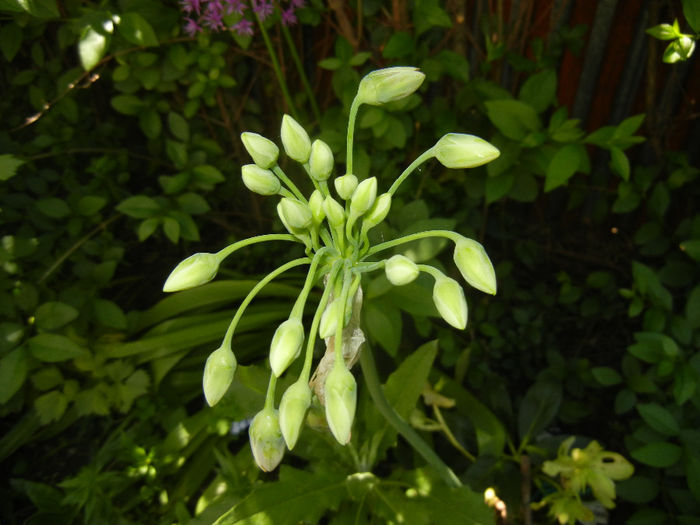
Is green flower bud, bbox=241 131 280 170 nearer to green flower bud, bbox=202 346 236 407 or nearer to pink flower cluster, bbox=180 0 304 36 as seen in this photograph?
green flower bud, bbox=202 346 236 407

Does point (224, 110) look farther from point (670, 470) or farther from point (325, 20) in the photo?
point (670, 470)

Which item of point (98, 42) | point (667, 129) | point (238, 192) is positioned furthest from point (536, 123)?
point (238, 192)

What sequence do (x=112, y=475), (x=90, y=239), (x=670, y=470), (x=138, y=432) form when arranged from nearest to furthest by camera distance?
(x=670, y=470) < (x=112, y=475) < (x=138, y=432) < (x=90, y=239)

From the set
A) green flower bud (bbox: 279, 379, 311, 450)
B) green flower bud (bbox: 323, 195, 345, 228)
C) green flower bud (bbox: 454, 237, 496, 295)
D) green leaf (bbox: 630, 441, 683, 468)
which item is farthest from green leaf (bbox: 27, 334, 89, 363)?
green leaf (bbox: 630, 441, 683, 468)

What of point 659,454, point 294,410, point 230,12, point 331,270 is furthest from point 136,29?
point 659,454

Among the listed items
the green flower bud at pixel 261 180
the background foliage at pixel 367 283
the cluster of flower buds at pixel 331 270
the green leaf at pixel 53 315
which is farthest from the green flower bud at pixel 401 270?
the green leaf at pixel 53 315

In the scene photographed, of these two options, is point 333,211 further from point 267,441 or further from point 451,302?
point 267,441

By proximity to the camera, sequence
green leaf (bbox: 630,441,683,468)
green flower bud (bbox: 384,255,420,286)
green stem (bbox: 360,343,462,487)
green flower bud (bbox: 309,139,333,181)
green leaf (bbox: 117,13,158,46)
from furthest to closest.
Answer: green leaf (bbox: 117,13,158,46), green leaf (bbox: 630,441,683,468), green stem (bbox: 360,343,462,487), green flower bud (bbox: 309,139,333,181), green flower bud (bbox: 384,255,420,286)
